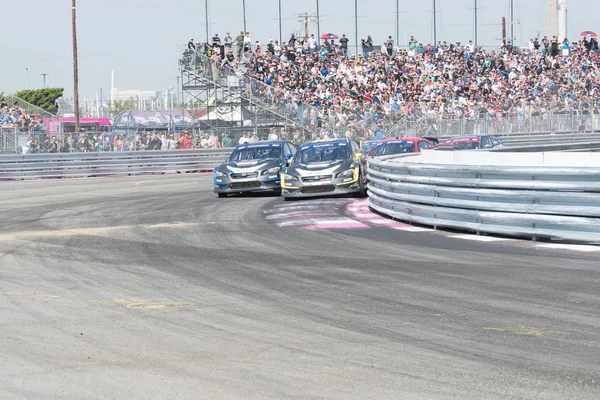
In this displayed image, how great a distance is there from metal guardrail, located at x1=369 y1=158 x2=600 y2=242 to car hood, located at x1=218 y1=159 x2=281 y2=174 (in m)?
7.27

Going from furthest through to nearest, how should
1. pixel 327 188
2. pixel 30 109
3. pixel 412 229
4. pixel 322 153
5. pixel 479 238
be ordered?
pixel 30 109 < pixel 322 153 < pixel 327 188 < pixel 412 229 < pixel 479 238

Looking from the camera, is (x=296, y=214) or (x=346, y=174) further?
(x=346, y=174)

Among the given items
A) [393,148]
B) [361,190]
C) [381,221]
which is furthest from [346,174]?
[381,221]

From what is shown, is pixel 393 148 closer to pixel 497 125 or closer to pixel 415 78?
pixel 497 125

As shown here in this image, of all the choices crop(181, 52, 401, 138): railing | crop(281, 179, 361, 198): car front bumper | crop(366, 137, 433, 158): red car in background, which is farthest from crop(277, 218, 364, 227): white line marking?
crop(181, 52, 401, 138): railing

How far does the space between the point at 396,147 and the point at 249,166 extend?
389cm

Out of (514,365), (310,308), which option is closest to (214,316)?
(310,308)

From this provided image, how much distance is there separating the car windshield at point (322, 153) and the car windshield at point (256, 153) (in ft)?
4.73

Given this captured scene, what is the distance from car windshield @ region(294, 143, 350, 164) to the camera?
21938mm

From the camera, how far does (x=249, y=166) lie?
23.3 metres

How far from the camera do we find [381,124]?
40750 mm

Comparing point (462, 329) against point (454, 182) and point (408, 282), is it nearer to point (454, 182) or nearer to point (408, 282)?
point (408, 282)

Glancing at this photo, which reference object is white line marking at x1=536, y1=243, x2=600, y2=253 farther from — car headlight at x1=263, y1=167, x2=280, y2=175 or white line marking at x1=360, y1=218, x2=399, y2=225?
car headlight at x1=263, y1=167, x2=280, y2=175

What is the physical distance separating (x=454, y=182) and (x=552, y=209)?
2.10 meters
